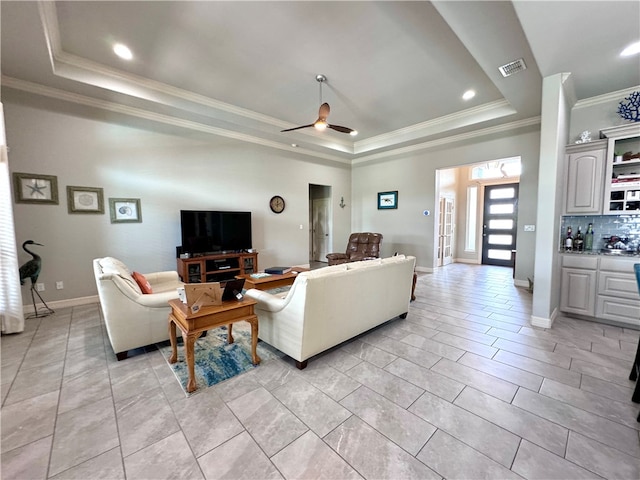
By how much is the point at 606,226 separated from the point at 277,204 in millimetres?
5604

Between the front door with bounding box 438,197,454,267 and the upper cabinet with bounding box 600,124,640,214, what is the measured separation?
3.63m

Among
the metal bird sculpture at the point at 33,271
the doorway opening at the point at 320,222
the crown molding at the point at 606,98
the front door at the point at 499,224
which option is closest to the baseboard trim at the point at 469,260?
the front door at the point at 499,224

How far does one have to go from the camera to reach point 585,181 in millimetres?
3330

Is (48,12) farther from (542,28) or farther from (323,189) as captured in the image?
(323,189)

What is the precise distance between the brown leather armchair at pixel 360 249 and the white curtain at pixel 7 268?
15.1ft

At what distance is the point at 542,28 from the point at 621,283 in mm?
2955

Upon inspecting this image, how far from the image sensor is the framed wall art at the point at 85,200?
12.5 ft

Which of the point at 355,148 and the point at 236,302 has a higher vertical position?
the point at 355,148

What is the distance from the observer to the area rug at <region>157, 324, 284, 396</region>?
7.09 feet

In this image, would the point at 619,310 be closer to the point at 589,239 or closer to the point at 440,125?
the point at 589,239

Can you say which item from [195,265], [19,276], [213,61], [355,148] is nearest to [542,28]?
[213,61]

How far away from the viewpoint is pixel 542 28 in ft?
7.14

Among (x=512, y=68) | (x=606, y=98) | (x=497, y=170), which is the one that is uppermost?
(x=512, y=68)

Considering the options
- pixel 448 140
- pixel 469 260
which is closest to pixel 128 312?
pixel 448 140
